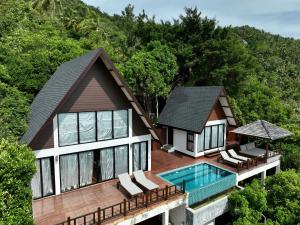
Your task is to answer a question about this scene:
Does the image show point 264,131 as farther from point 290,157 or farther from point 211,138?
point 211,138

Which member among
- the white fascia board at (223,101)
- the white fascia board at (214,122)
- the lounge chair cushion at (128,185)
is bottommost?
the lounge chair cushion at (128,185)

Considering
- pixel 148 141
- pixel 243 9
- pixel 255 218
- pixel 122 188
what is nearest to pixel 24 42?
pixel 148 141

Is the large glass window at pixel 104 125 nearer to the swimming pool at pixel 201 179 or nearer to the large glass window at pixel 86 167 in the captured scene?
the large glass window at pixel 86 167

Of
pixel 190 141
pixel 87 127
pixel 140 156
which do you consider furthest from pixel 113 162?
pixel 190 141

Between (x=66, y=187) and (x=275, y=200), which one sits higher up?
(x=66, y=187)

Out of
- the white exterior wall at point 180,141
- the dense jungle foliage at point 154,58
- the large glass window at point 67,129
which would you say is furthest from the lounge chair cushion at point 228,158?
the large glass window at point 67,129

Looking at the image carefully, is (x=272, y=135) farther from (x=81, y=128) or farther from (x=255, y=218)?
(x=81, y=128)

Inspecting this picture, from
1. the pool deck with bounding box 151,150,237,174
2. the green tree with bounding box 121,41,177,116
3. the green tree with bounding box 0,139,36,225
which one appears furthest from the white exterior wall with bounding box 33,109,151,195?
the green tree with bounding box 121,41,177,116
